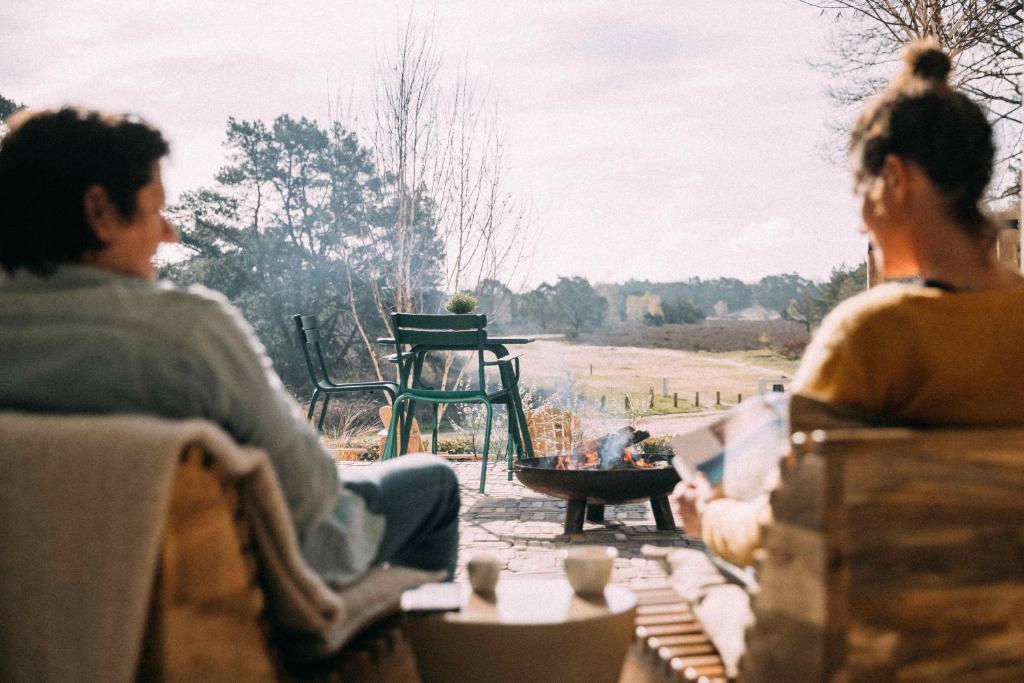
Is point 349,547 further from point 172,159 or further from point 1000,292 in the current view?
point 1000,292

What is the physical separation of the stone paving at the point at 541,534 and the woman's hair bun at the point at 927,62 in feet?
6.57

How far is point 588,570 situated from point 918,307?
0.74 metres

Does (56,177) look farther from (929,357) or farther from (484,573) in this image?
(929,357)

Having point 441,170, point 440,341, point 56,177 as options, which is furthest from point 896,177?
point 441,170

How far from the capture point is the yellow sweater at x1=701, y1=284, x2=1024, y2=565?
45.9 inches

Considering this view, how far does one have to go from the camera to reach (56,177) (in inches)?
50.4

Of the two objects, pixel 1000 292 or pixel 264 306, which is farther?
pixel 264 306

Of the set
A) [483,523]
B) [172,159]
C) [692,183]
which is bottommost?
[483,523]

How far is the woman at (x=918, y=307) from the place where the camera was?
1.17m

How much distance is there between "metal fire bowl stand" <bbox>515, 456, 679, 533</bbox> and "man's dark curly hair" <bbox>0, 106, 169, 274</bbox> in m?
2.53

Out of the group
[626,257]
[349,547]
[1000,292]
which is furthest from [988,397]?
[626,257]

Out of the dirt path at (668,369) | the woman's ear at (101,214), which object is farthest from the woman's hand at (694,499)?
the dirt path at (668,369)

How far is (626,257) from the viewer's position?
12102mm

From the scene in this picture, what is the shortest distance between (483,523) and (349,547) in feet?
9.22
